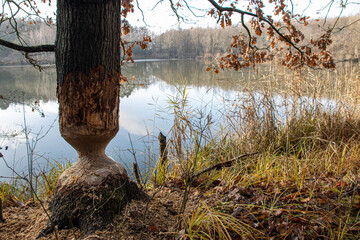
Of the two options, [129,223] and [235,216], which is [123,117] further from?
[235,216]

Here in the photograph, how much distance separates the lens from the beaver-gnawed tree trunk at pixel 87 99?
1562mm

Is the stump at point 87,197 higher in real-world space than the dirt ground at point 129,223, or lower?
higher

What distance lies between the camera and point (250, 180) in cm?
235

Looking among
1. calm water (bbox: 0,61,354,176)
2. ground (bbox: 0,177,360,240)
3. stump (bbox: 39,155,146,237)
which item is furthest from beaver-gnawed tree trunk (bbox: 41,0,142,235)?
calm water (bbox: 0,61,354,176)

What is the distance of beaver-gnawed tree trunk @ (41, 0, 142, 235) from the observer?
5.12 feet

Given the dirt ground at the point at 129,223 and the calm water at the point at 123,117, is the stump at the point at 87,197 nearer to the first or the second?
the dirt ground at the point at 129,223

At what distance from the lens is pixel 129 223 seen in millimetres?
1658

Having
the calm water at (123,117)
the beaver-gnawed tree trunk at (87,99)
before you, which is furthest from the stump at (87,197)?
the calm water at (123,117)

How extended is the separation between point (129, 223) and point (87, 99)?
83 centimetres

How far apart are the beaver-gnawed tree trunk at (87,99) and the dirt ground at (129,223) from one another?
0.27 feet

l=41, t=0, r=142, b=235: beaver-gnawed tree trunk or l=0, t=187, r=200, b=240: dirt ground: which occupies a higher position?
l=41, t=0, r=142, b=235: beaver-gnawed tree trunk

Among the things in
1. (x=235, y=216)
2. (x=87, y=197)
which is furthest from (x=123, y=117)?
(x=235, y=216)

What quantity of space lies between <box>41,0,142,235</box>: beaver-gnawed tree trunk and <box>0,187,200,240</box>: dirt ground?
0.08 metres

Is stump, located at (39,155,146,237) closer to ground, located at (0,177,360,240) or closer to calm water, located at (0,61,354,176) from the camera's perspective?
ground, located at (0,177,360,240)
